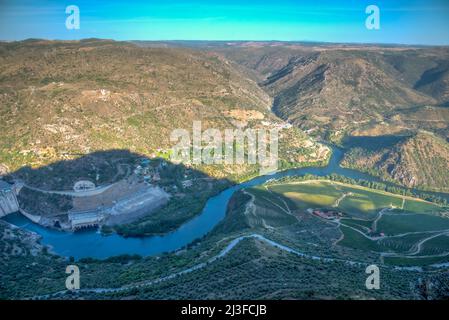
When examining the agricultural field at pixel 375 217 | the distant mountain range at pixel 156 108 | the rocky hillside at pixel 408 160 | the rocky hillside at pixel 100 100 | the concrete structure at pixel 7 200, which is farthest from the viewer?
the rocky hillside at pixel 408 160

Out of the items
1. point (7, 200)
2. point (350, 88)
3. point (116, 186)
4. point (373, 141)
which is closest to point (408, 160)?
point (373, 141)

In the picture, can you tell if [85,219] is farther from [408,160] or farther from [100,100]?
[408,160]

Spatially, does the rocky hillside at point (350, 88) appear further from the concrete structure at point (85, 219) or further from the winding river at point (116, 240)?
the concrete structure at point (85, 219)

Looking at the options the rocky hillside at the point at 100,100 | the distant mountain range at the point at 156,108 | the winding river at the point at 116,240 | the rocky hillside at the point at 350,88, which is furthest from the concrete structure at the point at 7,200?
the rocky hillside at the point at 350,88

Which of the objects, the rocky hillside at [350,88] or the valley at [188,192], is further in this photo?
the rocky hillside at [350,88]

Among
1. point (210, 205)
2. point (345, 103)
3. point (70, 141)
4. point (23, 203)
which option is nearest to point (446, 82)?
point (345, 103)

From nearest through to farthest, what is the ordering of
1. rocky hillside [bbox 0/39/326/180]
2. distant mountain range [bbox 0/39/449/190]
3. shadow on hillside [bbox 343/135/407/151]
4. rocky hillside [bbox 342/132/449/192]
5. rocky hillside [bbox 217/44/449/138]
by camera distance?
rocky hillside [bbox 0/39/326/180] < distant mountain range [bbox 0/39/449/190] < rocky hillside [bbox 342/132/449/192] < shadow on hillside [bbox 343/135/407/151] < rocky hillside [bbox 217/44/449/138]

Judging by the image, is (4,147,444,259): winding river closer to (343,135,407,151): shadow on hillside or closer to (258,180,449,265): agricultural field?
(258,180,449,265): agricultural field

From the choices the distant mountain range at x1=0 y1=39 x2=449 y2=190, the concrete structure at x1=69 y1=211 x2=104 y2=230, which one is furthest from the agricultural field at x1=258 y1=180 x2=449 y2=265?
the concrete structure at x1=69 y1=211 x2=104 y2=230
